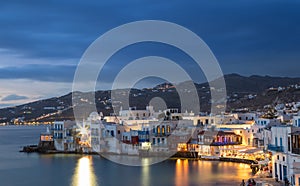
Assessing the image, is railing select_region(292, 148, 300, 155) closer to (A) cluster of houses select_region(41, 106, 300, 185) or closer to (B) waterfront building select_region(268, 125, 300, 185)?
(B) waterfront building select_region(268, 125, 300, 185)

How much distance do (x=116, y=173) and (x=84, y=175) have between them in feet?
6.77

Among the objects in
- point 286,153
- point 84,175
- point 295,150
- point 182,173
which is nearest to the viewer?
point 295,150

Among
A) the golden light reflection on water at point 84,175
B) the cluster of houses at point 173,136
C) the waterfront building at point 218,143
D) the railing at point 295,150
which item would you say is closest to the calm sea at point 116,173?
the golden light reflection on water at point 84,175

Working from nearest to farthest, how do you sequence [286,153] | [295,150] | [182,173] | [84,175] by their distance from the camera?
1. [295,150]
2. [286,153]
3. [182,173]
4. [84,175]

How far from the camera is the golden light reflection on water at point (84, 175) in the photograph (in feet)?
91.8

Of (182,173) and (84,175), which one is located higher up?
(182,173)

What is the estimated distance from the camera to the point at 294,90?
299 feet

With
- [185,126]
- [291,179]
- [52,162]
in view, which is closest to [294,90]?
[185,126]

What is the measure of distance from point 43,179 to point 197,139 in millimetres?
14262

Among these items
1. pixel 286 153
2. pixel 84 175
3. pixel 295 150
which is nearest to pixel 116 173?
pixel 84 175

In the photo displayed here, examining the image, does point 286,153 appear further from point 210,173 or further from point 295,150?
point 210,173

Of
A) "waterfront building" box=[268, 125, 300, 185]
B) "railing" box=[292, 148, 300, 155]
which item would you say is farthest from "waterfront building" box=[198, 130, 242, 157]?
"railing" box=[292, 148, 300, 155]

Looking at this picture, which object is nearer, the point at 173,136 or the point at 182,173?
the point at 182,173

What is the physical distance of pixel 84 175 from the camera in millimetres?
30797
